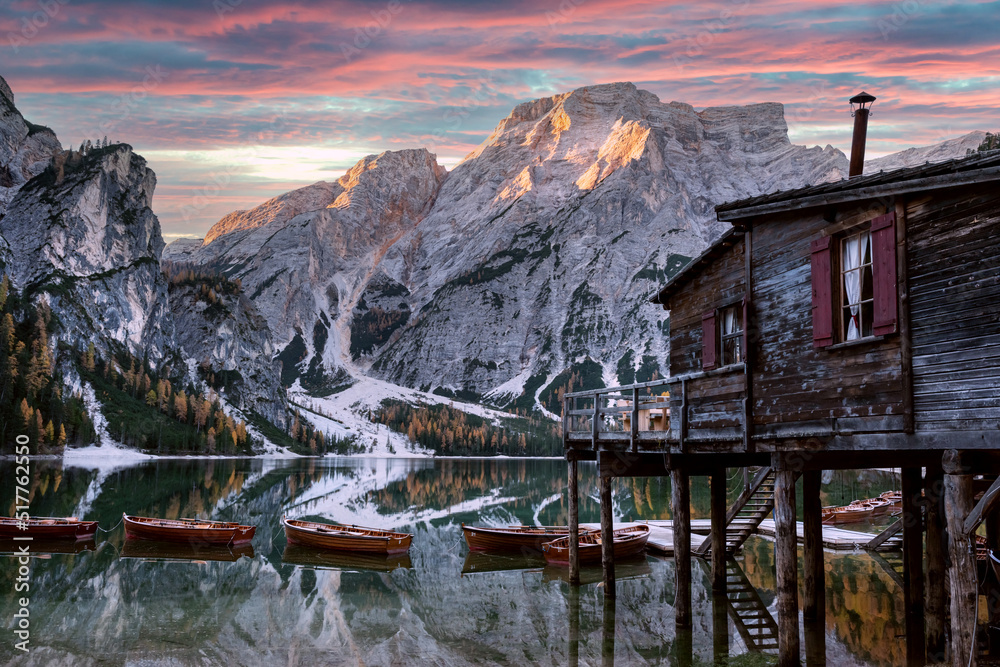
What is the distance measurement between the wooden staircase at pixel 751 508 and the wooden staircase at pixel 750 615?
1.90 m

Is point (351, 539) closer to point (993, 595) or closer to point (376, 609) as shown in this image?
point (376, 609)

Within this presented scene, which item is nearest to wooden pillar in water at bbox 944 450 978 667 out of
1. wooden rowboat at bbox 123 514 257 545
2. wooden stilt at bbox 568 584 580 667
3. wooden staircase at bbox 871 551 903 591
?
wooden stilt at bbox 568 584 580 667

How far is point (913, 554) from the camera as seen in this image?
23.9 meters

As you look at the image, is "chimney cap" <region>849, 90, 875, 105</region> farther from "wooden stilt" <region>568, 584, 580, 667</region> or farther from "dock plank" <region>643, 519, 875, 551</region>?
"dock plank" <region>643, 519, 875, 551</region>

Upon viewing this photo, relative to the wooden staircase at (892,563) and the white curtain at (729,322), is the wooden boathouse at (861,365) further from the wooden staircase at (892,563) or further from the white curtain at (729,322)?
the wooden staircase at (892,563)

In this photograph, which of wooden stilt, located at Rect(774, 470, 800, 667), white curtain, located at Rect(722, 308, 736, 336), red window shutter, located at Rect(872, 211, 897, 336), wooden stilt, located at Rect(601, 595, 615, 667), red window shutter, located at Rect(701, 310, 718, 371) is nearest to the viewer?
red window shutter, located at Rect(872, 211, 897, 336)

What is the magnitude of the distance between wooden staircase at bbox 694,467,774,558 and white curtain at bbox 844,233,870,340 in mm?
12933

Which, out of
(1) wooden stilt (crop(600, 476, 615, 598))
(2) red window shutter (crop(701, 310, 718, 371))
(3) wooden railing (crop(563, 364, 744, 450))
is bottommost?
(1) wooden stilt (crop(600, 476, 615, 598))

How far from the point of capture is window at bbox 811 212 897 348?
1548 cm

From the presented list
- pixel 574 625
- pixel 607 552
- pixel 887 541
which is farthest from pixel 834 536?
pixel 574 625

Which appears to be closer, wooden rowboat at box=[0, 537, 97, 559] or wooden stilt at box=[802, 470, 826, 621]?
wooden stilt at box=[802, 470, 826, 621]

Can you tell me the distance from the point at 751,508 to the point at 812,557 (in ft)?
27.0

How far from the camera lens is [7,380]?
133 metres

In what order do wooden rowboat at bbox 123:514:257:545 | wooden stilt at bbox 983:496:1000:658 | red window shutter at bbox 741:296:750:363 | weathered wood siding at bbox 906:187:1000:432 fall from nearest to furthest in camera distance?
weathered wood siding at bbox 906:187:1000:432
wooden stilt at bbox 983:496:1000:658
red window shutter at bbox 741:296:750:363
wooden rowboat at bbox 123:514:257:545
